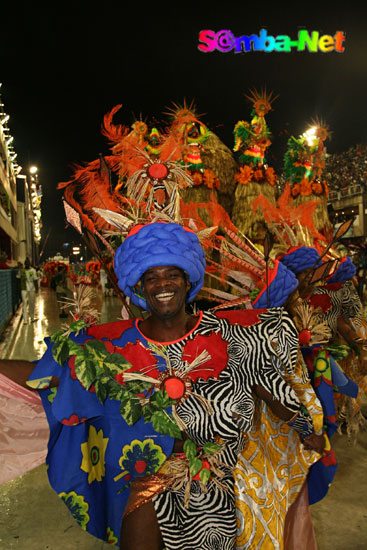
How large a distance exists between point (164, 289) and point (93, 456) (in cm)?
79

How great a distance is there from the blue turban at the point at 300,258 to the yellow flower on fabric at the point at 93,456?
7.15 feet

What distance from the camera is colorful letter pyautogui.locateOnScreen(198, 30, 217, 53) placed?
20.7m

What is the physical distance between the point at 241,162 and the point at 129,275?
10977 mm

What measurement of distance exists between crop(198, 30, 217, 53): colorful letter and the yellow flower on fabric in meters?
21.6

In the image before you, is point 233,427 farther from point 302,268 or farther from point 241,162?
point 241,162

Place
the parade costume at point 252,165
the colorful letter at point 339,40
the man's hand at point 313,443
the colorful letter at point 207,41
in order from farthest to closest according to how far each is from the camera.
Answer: the colorful letter at point 339,40 → the colorful letter at point 207,41 → the parade costume at point 252,165 → the man's hand at point 313,443

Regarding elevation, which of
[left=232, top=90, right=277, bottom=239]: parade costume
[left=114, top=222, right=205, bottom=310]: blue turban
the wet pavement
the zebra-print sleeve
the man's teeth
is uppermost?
[left=232, top=90, right=277, bottom=239]: parade costume

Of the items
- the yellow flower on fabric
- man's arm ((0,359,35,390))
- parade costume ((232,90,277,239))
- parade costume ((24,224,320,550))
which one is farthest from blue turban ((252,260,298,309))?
parade costume ((232,90,277,239))

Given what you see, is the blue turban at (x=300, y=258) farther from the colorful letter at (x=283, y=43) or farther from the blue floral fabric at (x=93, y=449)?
the colorful letter at (x=283, y=43)

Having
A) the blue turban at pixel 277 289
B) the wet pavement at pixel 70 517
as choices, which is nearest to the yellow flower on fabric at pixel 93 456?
the wet pavement at pixel 70 517

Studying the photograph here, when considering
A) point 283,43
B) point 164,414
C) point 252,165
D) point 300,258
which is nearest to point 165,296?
point 164,414

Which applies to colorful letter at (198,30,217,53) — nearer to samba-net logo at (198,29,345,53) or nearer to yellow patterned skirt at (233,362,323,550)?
samba-net logo at (198,29,345,53)

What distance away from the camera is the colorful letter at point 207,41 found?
67.8 feet

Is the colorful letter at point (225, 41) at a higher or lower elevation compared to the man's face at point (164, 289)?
higher
